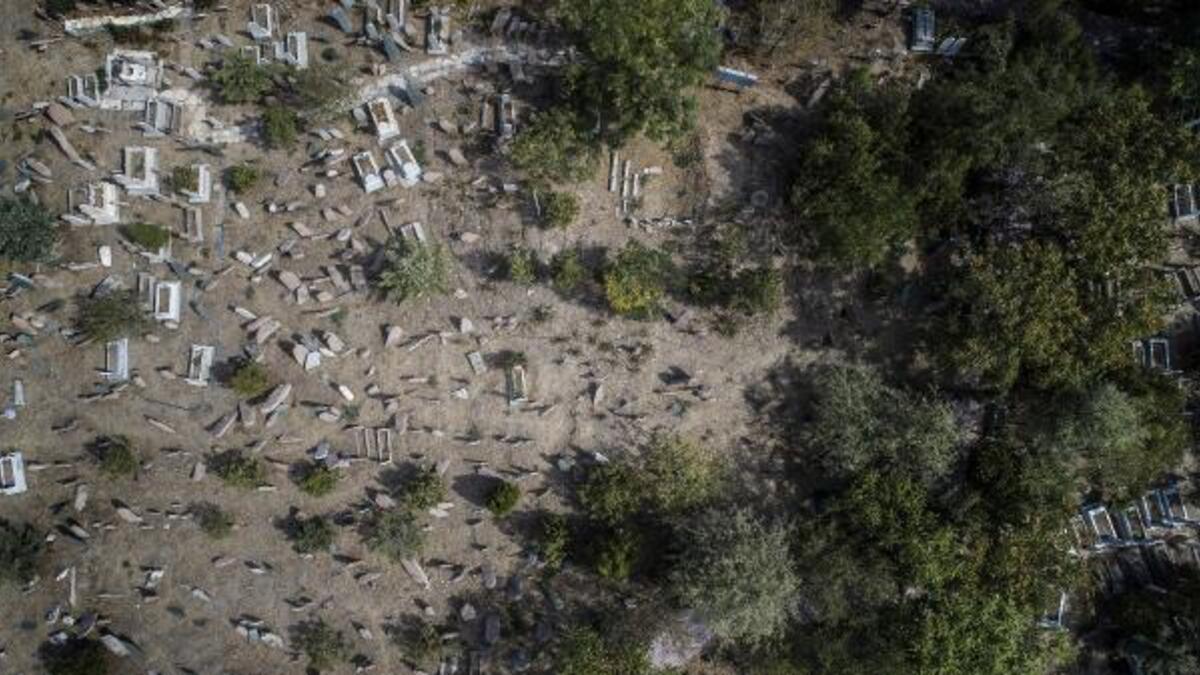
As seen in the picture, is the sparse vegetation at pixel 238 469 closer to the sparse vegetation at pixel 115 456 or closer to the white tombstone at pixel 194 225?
the sparse vegetation at pixel 115 456

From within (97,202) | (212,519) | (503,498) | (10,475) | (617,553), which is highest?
(97,202)

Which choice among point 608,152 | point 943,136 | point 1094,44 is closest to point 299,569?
point 608,152

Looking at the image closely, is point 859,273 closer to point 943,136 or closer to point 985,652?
point 943,136

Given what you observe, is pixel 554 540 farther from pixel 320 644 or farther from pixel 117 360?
pixel 117 360

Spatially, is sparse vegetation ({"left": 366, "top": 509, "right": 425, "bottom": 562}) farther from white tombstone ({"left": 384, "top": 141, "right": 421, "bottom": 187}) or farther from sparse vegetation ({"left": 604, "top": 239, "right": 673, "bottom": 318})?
white tombstone ({"left": 384, "top": 141, "right": 421, "bottom": 187})

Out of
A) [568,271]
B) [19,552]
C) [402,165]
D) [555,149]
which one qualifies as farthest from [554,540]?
[19,552]

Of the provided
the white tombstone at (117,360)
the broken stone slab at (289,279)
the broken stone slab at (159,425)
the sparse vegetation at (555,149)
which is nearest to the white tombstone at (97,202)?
the white tombstone at (117,360)
